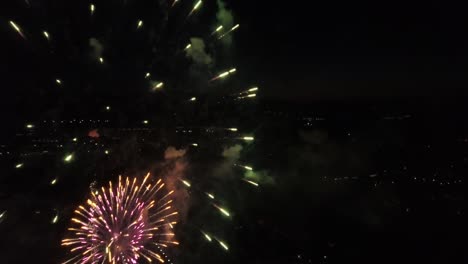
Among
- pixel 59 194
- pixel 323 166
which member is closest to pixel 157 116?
pixel 59 194

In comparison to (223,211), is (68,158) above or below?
above

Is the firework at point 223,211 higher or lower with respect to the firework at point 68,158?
lower

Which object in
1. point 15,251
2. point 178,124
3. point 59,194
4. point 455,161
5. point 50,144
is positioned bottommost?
point 455,161

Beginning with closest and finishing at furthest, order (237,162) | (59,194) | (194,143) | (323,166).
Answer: (194,143) < (59,194) < (237,162) < (323,166)

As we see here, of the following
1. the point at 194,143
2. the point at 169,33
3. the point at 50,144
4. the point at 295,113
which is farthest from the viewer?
the point at 295,113

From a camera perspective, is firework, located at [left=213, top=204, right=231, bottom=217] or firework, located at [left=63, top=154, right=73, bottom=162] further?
firework, located at [left=213, top=204, right=231, bottom=217]

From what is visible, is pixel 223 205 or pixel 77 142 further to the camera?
pixel 223 205

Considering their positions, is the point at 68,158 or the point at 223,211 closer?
the point at 68,158

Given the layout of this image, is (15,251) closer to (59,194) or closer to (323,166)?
(59,194)

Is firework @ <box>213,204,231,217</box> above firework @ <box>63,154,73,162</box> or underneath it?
underneath

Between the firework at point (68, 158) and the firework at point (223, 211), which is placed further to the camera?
the firework at point (223, 211)

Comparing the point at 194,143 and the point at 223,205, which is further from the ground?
the point at 194,143
